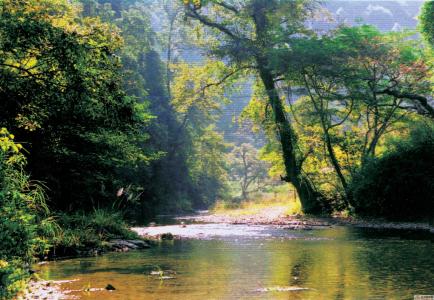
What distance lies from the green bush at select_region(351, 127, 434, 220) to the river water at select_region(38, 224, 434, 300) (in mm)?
7747

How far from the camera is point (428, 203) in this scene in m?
25.3

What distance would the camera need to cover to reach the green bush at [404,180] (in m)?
25.0

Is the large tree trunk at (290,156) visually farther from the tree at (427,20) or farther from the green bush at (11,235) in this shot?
the green bush at (11,235)

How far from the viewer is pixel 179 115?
55250 mm

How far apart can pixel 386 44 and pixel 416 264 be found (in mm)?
18253

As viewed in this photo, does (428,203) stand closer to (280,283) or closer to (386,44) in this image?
(386,44)

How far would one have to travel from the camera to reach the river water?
905 cm

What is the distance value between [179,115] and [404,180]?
32338 millimetres

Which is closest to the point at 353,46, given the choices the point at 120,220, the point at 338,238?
the point at 338,238

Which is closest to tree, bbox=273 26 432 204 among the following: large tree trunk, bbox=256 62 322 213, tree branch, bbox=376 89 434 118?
tree branch, bbox=376 89 434 118

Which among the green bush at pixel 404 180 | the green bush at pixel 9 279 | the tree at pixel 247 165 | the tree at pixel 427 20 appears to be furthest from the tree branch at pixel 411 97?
the tree at pixel 247 165

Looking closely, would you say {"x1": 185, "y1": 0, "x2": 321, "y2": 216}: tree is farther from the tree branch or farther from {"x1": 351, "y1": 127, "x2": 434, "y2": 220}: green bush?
the tree branch

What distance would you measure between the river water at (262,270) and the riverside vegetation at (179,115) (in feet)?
4.77

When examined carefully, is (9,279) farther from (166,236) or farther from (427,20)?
(427,20)
